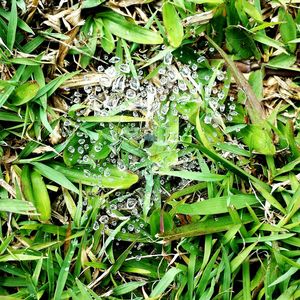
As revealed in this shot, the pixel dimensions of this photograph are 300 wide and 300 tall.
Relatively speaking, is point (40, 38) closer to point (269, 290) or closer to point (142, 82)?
point (142, 82)

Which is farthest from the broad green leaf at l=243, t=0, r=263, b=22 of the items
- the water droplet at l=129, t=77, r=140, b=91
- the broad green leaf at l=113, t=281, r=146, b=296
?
the broad green leaf at l=113, t=281, r=146, b=296

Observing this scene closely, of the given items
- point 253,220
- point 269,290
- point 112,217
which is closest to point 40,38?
point 112,217

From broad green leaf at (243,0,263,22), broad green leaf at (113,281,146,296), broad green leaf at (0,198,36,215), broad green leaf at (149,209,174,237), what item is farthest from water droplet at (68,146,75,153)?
broad green leaf at (243,0,263,22)

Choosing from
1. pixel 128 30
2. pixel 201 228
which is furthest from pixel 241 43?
pixel 201 228

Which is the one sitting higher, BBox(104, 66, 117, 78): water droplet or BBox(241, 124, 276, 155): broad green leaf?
BBox(104, 66, 117, 78): water droplet

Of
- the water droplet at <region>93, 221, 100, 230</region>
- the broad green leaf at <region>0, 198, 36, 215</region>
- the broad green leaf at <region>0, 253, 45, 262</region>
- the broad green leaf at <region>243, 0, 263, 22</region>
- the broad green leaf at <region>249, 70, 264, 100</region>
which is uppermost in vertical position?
the broad green leaf at <region>243, 0, 263, 22</region>

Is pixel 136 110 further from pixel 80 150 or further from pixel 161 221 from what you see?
pixel 161 221

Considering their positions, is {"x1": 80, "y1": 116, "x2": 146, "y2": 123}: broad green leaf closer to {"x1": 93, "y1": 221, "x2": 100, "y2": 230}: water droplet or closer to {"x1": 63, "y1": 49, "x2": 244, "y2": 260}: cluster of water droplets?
{"x1": 63, "y1": 49, "x2": 244, "y2": 260}: cluster of water droplets

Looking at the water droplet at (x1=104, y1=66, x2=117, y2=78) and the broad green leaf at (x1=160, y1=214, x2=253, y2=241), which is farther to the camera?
the water droplet at (x1=104, y1=66, x2=117, y2=78)
